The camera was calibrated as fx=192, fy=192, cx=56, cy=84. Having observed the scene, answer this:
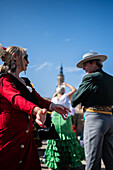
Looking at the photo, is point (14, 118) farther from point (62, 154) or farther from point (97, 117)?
point (62, 154)

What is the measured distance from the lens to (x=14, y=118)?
188 centimetres

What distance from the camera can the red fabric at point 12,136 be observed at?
69.6 inches

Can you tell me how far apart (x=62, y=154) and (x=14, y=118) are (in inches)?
97.1

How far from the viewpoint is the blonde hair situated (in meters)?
2.06

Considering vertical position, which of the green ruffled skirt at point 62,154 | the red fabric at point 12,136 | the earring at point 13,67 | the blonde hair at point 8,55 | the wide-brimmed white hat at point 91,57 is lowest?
the green ruffled skirt at point 62,154

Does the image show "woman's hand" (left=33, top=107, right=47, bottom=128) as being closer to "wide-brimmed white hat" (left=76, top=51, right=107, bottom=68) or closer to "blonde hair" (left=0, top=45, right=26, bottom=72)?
"blonde hair" (left=0, top=45, right=26, bottom=72)

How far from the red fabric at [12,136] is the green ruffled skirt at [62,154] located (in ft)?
6.75

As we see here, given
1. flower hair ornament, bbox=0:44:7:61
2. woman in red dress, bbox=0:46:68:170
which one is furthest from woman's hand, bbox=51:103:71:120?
flower hair ornament, bbox=0:44:7:61

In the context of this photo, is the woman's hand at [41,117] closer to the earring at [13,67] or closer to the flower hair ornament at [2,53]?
the earring at [13,67]

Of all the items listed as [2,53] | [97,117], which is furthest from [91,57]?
[2,53]

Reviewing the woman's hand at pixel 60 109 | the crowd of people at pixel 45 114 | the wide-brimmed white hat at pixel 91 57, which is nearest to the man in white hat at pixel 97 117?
the crowd of people at pixel 45 114

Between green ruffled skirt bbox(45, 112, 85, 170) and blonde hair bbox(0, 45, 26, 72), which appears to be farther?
green ruffled skirt bbox(45, 112, 85, 170)

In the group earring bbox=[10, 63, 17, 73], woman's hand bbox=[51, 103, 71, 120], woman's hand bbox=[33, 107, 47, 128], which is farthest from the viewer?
earring bbox=[10, 63, 17, 73]

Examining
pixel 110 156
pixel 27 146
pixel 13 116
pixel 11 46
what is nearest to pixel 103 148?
pixel 110 156
